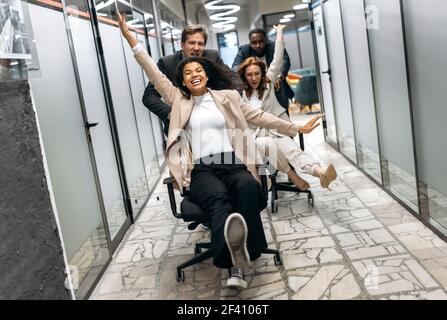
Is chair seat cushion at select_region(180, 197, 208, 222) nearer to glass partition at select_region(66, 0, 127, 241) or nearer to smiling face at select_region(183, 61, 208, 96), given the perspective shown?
smiling face at select_region(183, 61, 208, 96)

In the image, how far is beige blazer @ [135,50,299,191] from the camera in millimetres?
2973

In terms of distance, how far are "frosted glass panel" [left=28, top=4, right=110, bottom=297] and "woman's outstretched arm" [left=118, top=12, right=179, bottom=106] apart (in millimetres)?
419

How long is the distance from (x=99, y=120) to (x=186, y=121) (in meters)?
1.01

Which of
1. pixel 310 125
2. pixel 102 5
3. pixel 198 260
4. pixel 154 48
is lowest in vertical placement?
pixel 198 260

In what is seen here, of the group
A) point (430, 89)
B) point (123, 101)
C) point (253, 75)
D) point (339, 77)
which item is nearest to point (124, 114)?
point (123, 101)

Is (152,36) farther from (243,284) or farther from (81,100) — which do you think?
(243,284)

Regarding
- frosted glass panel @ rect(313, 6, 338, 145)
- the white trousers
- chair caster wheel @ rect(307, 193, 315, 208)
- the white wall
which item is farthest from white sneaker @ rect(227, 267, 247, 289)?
the white wall

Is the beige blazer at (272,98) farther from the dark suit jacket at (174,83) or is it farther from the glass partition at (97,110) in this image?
the glass partition at (97,110)

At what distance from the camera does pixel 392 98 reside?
12.0 ft

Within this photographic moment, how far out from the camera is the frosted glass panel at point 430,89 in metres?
2.72

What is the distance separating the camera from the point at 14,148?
1.85 meters

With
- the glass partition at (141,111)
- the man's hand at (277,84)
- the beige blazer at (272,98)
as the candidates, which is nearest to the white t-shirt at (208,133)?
the beige blazer at (272,98)

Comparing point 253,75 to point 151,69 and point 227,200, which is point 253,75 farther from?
point 227,200

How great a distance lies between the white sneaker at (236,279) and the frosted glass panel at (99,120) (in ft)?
4.47
